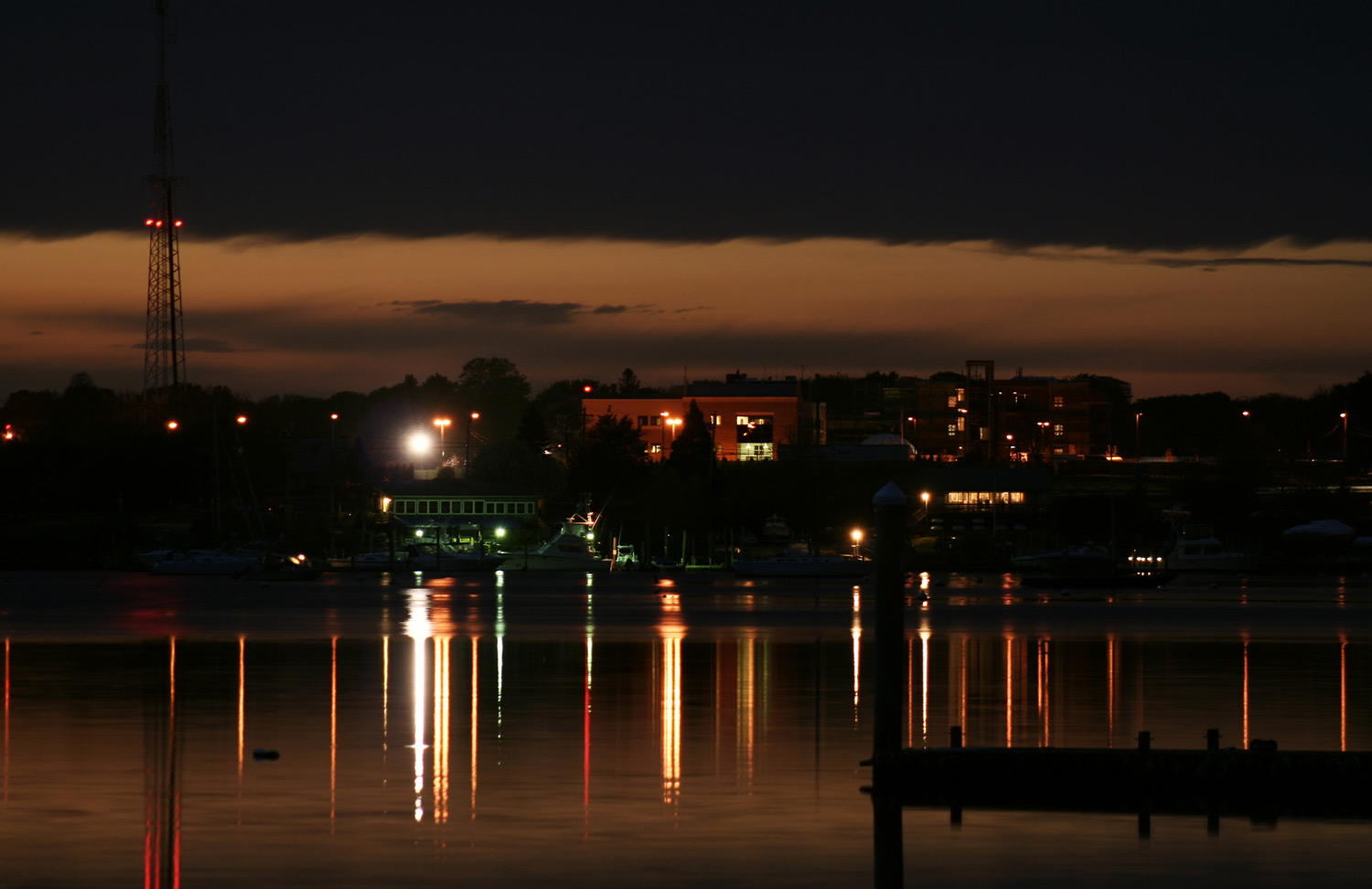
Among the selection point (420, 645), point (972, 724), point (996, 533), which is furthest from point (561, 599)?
point (996, 533)

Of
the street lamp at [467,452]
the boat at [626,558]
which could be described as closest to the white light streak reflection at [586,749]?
the boat at [626,558]

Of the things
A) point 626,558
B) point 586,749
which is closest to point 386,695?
point 586,749

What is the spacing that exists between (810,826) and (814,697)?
499 inches

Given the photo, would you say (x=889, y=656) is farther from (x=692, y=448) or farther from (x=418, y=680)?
(x=692, y=448)

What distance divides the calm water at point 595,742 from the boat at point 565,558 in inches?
2577

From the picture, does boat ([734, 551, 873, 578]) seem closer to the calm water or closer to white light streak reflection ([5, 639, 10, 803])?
the calm water

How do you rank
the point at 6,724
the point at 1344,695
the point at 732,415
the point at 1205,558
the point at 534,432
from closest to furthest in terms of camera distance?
the point at 6,724 < the point at 1344,695 < the point at 1205,558 < the point at 534,432 < the point at 732,415

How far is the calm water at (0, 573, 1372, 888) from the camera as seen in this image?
17.3 m

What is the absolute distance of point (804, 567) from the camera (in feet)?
352

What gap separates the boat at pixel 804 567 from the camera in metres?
106

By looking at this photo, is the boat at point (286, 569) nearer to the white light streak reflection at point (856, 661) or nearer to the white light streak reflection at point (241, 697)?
the white light streak reflection at point (856, 661)

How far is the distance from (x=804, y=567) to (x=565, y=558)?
2140 cm

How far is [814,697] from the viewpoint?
1251 inches

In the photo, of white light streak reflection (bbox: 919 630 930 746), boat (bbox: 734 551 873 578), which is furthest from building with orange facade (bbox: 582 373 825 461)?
white light streak reflection (bbox: 919 630 930 746)
